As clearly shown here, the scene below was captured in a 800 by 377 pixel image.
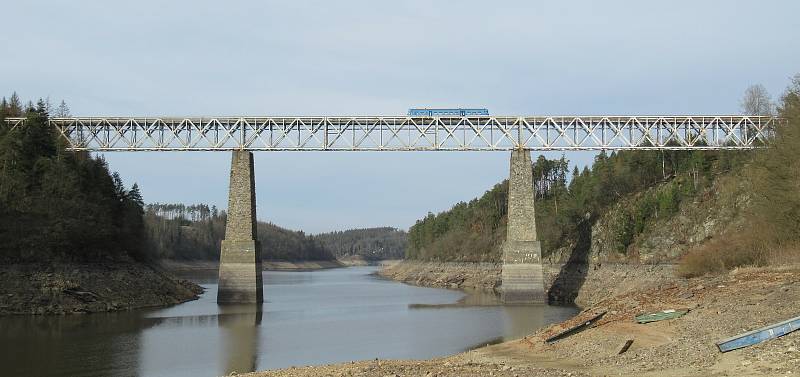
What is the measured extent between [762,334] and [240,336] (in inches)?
1260

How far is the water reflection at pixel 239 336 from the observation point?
1282 inches

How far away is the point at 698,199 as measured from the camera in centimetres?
7056

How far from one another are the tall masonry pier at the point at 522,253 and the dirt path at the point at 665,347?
33.5m

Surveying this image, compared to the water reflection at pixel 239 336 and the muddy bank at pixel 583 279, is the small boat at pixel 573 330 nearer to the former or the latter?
the water reflection at pixel 239 336

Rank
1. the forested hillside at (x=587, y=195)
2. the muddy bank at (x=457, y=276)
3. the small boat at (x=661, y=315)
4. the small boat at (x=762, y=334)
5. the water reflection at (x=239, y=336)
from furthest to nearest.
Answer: the muddy bank at (x=457, y=276), the forested hillside at (x=587, y=195), the water reflection at (x=239, y=336), the small boat at (x=661, y=315), the small boat at (x=762, y=334)

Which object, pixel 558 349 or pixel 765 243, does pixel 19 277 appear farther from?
pixel 765 243

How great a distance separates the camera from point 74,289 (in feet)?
187

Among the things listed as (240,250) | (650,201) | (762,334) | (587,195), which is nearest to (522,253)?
(650,201)

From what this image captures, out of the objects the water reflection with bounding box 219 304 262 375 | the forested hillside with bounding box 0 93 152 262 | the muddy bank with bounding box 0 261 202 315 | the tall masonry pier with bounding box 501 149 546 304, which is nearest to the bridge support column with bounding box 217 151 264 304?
the water reflection with bounding box 219 304 262 375

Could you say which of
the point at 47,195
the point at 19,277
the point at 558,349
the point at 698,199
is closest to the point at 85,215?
the point at 47,195

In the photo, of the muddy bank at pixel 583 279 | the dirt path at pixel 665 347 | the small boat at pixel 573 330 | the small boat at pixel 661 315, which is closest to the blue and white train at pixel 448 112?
the muddy bank at pixel 583 279

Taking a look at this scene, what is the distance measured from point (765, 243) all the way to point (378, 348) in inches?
844

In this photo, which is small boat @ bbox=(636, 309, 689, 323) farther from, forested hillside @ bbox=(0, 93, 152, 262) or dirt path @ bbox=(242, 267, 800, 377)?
forested hillside @ bbox=(0, 93, 152, 262)

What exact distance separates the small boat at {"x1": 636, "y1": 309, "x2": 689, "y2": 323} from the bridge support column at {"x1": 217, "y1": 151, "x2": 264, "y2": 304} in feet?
150
